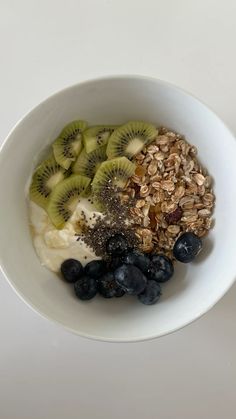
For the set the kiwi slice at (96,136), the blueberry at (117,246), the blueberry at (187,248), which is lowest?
the blueberry at (117,246)

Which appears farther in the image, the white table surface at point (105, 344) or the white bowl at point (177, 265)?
the white table surface at point (105, 344)

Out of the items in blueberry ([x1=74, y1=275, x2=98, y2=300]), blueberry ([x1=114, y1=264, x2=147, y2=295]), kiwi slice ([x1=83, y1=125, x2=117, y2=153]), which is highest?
kiwi slice ([x1=83, y1=125, x2=117, y2=153])

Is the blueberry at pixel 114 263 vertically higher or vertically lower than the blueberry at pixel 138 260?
lower

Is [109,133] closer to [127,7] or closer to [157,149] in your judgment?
[157,149]

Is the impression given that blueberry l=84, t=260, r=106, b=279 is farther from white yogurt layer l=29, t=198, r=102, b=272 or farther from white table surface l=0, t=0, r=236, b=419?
white table surface l=0, t=0, r=236, b=419

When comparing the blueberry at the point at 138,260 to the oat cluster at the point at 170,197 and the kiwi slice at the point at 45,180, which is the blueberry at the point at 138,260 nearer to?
the oat cluster at the point at 170,197

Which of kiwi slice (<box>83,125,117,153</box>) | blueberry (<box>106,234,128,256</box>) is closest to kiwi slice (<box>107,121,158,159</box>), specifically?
kiwi slice (<box>83,125,117,153</box>)

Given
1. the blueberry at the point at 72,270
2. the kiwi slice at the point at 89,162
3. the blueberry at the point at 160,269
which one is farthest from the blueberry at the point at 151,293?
the kiwi slice at the point at 89,162

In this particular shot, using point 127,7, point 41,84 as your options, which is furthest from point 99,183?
point 127,7
